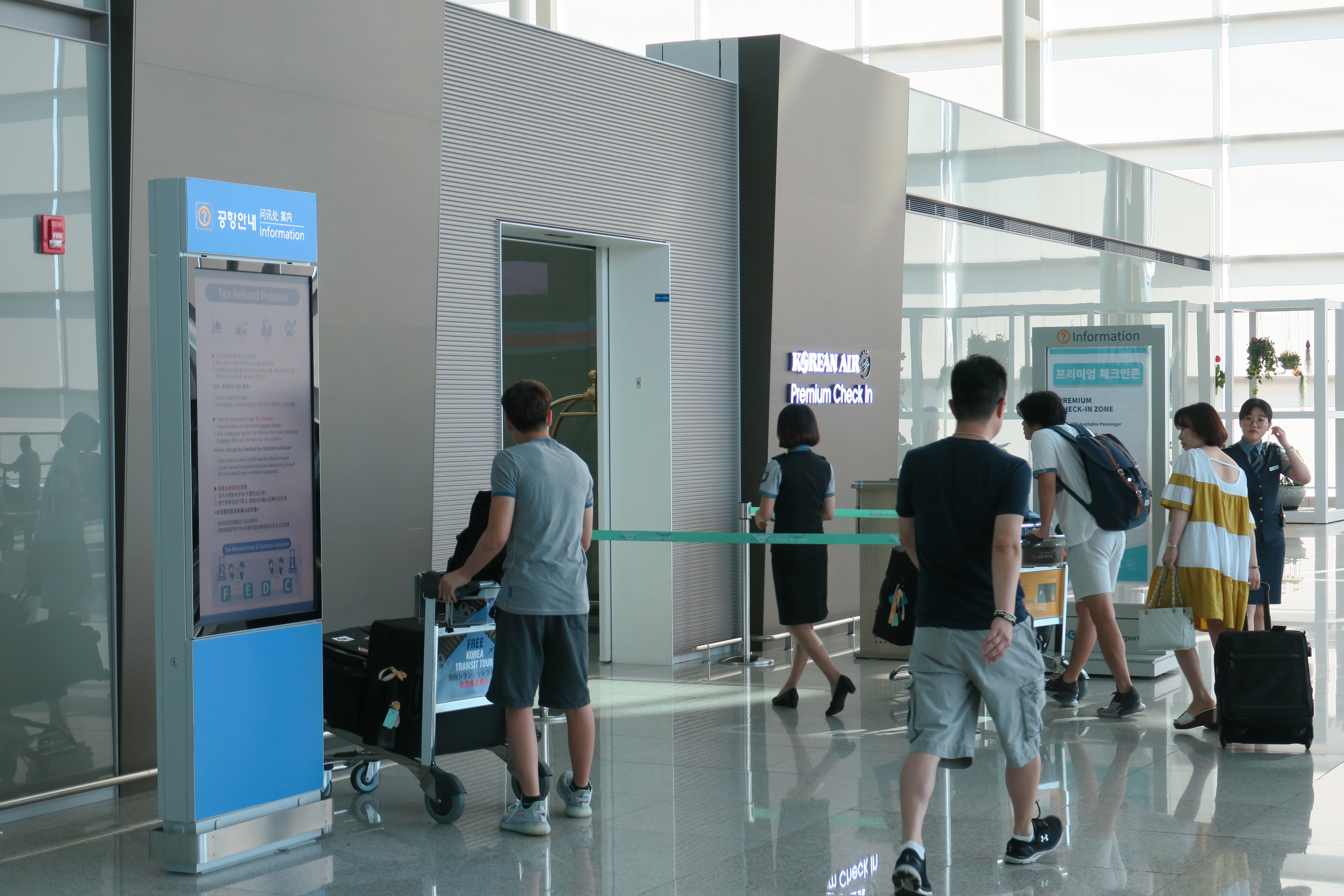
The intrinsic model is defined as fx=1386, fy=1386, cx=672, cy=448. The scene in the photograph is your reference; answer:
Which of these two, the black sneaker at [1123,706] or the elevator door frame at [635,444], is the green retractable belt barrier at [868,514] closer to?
the elevator door frame at [635,444]

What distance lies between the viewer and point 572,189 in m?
7.84

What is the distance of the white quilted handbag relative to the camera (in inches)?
242

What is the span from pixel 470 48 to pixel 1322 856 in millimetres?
5307

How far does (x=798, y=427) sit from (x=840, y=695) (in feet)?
4.37

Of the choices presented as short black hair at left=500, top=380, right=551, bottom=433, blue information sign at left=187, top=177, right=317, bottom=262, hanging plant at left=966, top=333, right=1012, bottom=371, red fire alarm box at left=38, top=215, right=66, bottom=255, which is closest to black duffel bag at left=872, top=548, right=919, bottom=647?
short black hair at left=500, top=380, right=551, bottom=433

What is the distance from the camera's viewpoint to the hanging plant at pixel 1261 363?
19938 mm

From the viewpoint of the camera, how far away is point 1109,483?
20.8 ft

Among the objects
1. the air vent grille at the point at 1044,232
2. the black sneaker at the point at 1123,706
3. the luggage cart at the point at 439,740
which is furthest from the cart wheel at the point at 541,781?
the air vent grille at the point at 1044,232

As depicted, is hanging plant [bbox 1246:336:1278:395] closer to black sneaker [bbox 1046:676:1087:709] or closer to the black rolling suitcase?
black sneaker [bbox 1046:676:1087:709]

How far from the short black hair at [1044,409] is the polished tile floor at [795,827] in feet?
4.66

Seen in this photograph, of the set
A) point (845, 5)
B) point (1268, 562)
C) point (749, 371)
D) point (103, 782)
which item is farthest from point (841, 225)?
point (845, 5)

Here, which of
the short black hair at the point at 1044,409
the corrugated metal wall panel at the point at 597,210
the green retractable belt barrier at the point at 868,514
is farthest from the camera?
the green retractable belt barrier at the point at 868,514

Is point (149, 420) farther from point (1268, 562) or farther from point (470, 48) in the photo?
point (1268, 562)

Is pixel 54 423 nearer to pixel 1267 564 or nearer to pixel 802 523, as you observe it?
pixel 802 523
